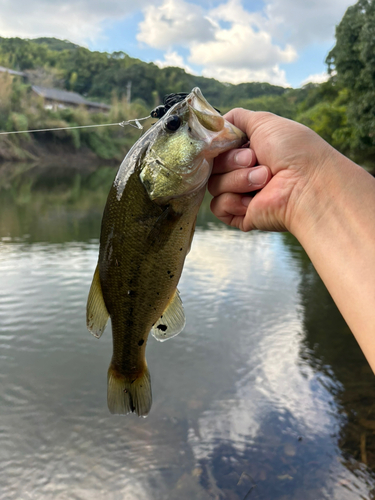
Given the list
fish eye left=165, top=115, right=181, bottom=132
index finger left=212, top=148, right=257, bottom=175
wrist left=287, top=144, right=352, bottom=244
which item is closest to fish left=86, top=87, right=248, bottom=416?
fish eye left=165, top=115, right=181, bottom=132

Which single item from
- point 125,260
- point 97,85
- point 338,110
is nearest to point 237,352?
point 125,260

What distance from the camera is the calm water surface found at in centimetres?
440

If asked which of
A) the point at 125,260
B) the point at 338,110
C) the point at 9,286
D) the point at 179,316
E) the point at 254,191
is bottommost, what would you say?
the point at 9,286

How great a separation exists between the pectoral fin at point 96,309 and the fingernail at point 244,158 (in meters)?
0.86

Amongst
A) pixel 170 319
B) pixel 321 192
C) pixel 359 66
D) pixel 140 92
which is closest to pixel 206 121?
pixel 321 192

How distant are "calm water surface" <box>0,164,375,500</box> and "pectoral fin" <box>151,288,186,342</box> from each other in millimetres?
3102

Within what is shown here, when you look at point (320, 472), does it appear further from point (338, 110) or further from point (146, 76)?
point (146, 76)

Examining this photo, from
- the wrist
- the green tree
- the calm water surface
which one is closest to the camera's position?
the wrist

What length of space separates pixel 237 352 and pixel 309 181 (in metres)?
5.58

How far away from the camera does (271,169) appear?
2008 millimetres

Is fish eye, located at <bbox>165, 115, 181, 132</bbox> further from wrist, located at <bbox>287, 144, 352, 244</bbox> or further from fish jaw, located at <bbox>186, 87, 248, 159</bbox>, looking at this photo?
wrist, located at <bbox>287, 144, 352, 244</bbox>

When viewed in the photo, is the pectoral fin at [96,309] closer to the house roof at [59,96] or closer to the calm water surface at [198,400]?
the calm water surface at [198,400]

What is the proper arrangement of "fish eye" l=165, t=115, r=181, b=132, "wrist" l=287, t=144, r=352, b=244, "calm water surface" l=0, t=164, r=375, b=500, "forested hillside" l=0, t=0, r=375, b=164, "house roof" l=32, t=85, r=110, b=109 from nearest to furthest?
"fish eye" l=165, t=115, r=181, b=132
"wrist" l=287, t=144, r=352, b=244
"calm water surface" l=0, t=164, r=375, b=500
"forested hillside" l=0, t=0, r=375, b=164
"house roof" l=32, t=85, r=110, b=109

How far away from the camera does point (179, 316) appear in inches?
76.9
